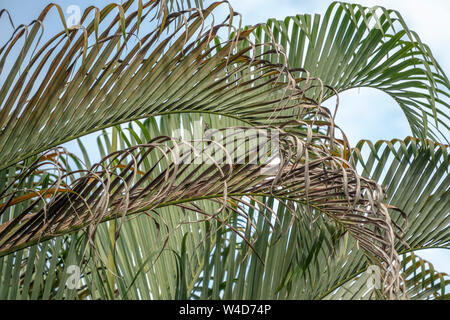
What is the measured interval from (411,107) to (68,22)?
1252 millimetres

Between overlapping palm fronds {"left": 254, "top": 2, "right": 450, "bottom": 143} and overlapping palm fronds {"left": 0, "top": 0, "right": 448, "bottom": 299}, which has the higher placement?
overlapping palm fronds {"left": 254, "top": 2, "right": 450, "bottom": 143}

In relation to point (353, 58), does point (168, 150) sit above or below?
below

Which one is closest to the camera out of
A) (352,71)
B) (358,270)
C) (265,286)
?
(265,286)

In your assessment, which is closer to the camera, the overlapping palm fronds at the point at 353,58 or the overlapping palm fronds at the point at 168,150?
the overlapping palm fronds at the point at 168,150

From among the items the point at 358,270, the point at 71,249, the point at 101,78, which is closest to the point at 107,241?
the point at 71,249

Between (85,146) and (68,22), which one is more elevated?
(85,146)

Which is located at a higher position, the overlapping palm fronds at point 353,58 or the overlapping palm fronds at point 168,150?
the overlapping palm fronds at point 353,58

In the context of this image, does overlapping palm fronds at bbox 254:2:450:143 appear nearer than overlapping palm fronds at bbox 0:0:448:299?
No

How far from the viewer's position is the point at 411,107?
5.82 ft

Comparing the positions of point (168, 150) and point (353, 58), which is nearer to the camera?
point (168, 150)
